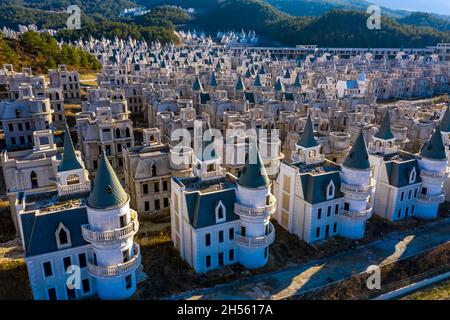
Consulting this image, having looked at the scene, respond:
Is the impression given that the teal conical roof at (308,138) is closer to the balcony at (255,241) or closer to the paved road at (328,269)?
the paved road at (328,269)

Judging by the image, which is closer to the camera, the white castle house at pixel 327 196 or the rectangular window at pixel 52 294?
the rectangular window at pixel 52 294

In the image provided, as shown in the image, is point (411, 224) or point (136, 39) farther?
point (136, 39)

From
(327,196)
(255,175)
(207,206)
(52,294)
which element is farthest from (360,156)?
(52,294)

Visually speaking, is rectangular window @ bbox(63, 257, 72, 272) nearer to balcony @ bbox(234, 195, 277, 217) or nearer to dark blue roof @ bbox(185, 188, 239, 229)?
dark blue roof @ bbox(185, 188, 239, 229)

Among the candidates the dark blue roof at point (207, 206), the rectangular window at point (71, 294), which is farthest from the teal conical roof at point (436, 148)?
the rectangular window at point (71, 294)

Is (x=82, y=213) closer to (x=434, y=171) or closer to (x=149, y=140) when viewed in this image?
(x=149, y=140)

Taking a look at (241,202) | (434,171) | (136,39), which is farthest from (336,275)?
(136,39)

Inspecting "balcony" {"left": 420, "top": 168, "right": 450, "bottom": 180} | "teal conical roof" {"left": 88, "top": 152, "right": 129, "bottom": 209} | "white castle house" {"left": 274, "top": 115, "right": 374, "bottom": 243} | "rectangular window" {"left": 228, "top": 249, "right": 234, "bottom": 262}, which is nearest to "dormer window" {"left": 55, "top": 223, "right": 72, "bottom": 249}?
"teal conical roof" {"left": 88, "top": 152, "right": 129, "bottom": 209}
